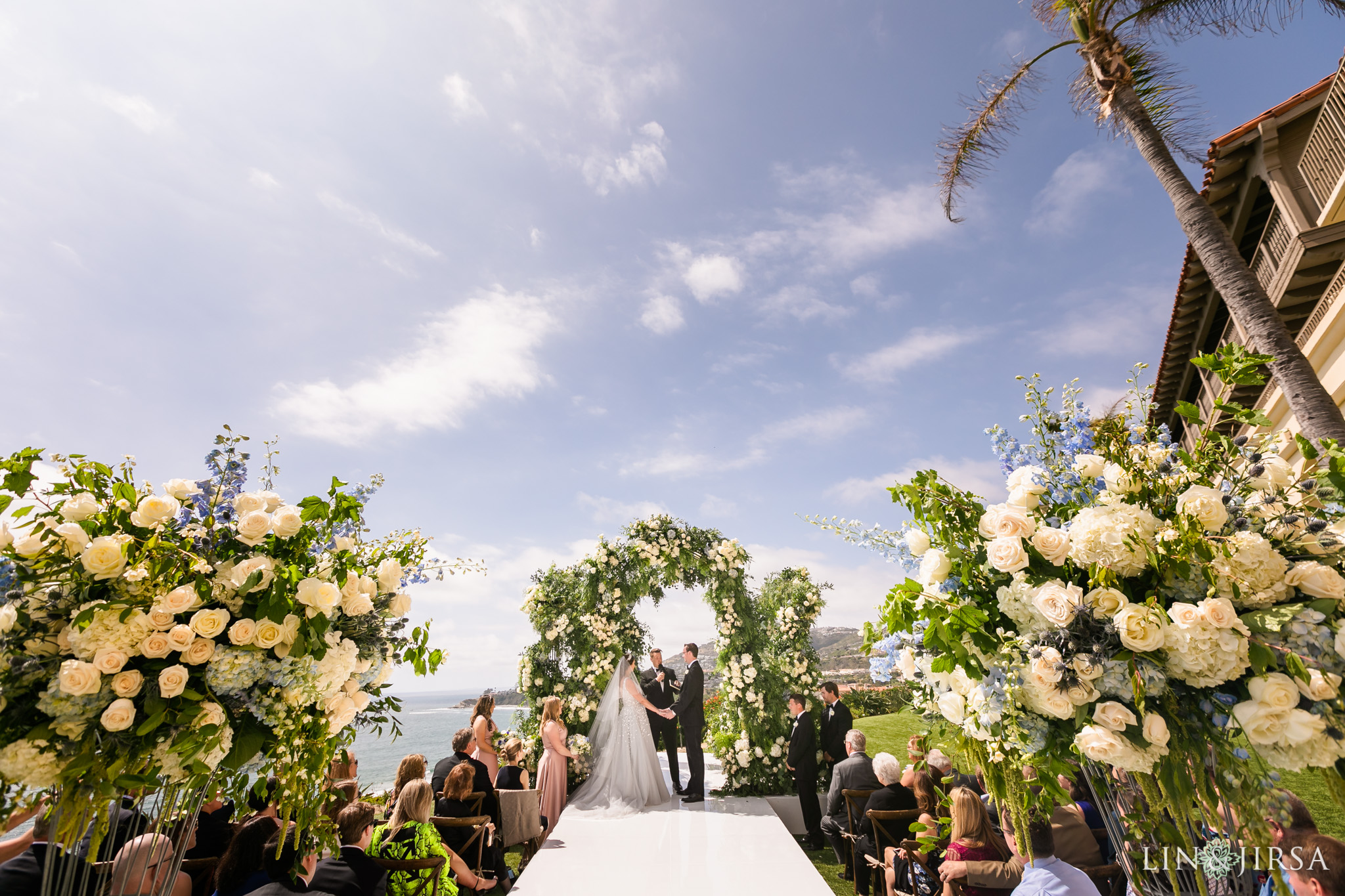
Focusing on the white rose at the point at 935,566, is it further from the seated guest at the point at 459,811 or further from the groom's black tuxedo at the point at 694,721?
the groom's black tuxedo at the point at 694,721

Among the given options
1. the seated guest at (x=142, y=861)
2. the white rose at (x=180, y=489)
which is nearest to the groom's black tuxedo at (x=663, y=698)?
the seated guest at (x=142, y=861)

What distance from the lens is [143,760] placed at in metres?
1.77

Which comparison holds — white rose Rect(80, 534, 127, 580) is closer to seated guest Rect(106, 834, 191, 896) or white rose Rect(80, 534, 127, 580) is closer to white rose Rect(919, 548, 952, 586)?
seated guest Rect(106, 834, 191, 896)

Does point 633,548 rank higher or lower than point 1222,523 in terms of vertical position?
higher

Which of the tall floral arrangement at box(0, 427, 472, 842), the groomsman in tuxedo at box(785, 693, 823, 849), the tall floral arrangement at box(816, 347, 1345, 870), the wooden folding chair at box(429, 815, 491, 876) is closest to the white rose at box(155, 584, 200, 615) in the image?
the tall floral arrangement at box(0, 427, 472, 842)

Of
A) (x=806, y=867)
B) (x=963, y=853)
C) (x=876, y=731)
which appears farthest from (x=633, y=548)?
(x=876, y=731)

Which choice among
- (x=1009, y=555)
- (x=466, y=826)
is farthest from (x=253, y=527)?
(x=466, y=826)

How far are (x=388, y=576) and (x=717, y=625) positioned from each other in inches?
309

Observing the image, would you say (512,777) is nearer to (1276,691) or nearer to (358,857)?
(358,857)

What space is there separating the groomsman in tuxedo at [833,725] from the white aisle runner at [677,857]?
1.10m

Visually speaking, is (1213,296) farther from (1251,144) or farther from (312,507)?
(312,507)

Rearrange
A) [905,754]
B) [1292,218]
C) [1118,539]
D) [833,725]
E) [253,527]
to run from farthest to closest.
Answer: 1. [905,754]
2. [833,725]
3. [1292,218]
4. [253,527]
5. [1118,539]

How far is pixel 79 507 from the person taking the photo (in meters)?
1.80

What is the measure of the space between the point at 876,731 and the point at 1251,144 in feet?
44.8
